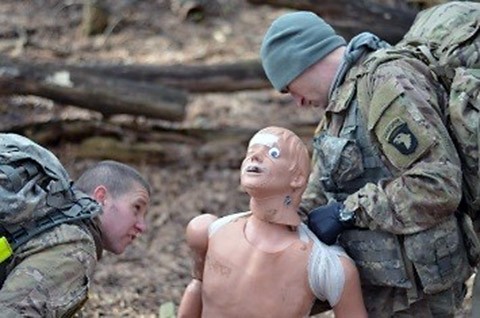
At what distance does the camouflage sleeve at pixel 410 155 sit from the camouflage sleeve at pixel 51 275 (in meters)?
1.23

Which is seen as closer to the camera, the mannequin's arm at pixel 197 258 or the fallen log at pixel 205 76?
the mannequin's arm at pixel 197 258

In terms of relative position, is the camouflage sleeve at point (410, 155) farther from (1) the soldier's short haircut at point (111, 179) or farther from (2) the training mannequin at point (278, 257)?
(1) the soldier's short haircut at point (111, 179)

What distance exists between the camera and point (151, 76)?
8508mm

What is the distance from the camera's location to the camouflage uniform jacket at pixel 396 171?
4.45m

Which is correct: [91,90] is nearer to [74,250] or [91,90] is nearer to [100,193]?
[100,193]

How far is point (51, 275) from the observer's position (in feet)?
14.7

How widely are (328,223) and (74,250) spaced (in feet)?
3.65

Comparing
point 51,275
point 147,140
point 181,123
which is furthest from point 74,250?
point 181,123

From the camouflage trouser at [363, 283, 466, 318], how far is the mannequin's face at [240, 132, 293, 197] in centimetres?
69

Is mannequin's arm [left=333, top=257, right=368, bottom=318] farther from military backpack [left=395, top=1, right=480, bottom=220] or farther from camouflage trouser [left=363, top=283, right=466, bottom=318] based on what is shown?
military backpack [left=395, top=1, right=480, bottom=220]

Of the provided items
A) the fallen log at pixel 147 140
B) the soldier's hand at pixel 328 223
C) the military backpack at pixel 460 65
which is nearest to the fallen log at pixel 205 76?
the fallen log at pixel 147 140

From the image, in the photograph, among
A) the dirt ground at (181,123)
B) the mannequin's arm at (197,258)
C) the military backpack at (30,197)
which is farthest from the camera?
the dirt ground at (181,123)

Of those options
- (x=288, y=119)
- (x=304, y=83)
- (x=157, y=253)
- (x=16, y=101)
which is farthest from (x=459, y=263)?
(x=16, y=101)

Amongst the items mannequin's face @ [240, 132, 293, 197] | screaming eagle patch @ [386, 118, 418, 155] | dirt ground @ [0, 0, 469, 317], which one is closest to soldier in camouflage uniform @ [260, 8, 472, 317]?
screaming eagle patch @ [386, 118, 418, 155]
